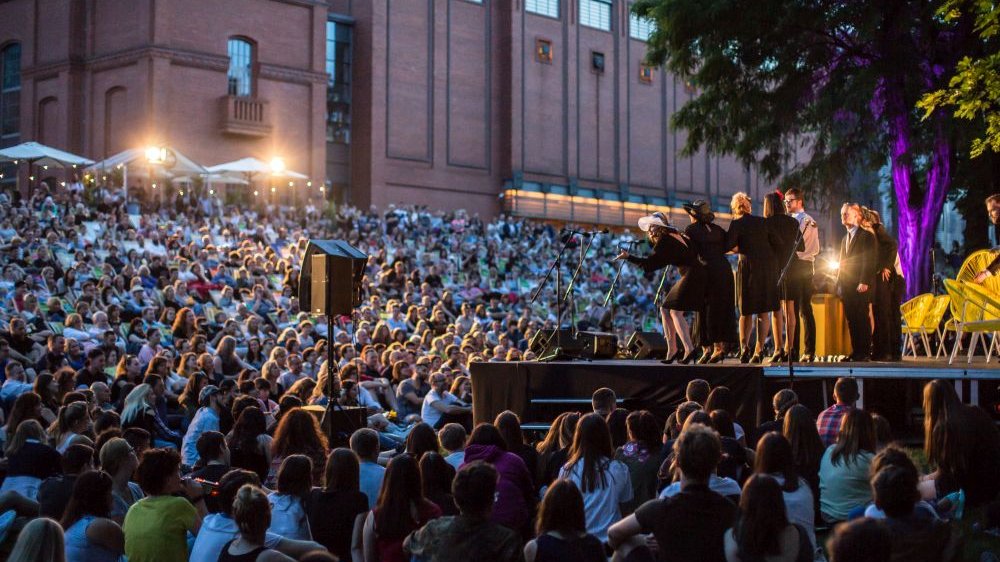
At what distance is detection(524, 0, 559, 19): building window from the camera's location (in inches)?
1844

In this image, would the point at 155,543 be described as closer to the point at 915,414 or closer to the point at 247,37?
the point at 915,414

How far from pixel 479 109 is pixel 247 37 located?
9.96m

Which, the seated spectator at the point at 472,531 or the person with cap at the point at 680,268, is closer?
the seated spectator at the point at 472,531

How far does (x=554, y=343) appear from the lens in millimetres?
14320

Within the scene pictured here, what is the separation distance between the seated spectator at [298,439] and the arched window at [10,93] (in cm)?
3452

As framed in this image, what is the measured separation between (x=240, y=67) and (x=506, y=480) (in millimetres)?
33603

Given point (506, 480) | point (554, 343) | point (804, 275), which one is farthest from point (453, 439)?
point (554, 343)

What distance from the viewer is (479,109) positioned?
4559 cm

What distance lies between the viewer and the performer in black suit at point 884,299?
12.7m

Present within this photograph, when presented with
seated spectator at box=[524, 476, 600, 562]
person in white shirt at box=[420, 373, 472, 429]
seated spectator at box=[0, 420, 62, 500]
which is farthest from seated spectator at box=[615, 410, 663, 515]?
person in white shirt at box=[420, 373, 472, 429]

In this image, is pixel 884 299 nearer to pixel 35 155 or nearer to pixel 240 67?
pixel 35 155

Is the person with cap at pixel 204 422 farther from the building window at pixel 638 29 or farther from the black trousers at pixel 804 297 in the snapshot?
the building window at pixel 638 29

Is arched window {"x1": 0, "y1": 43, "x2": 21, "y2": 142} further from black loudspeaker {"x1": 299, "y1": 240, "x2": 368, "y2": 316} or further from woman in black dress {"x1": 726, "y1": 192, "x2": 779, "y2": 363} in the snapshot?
woman in black dress {"x1": 726, "y1": 192, "x2": 779, "y2": 363}

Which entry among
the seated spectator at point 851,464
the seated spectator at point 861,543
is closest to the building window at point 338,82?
the seated spectator at point 851,464
